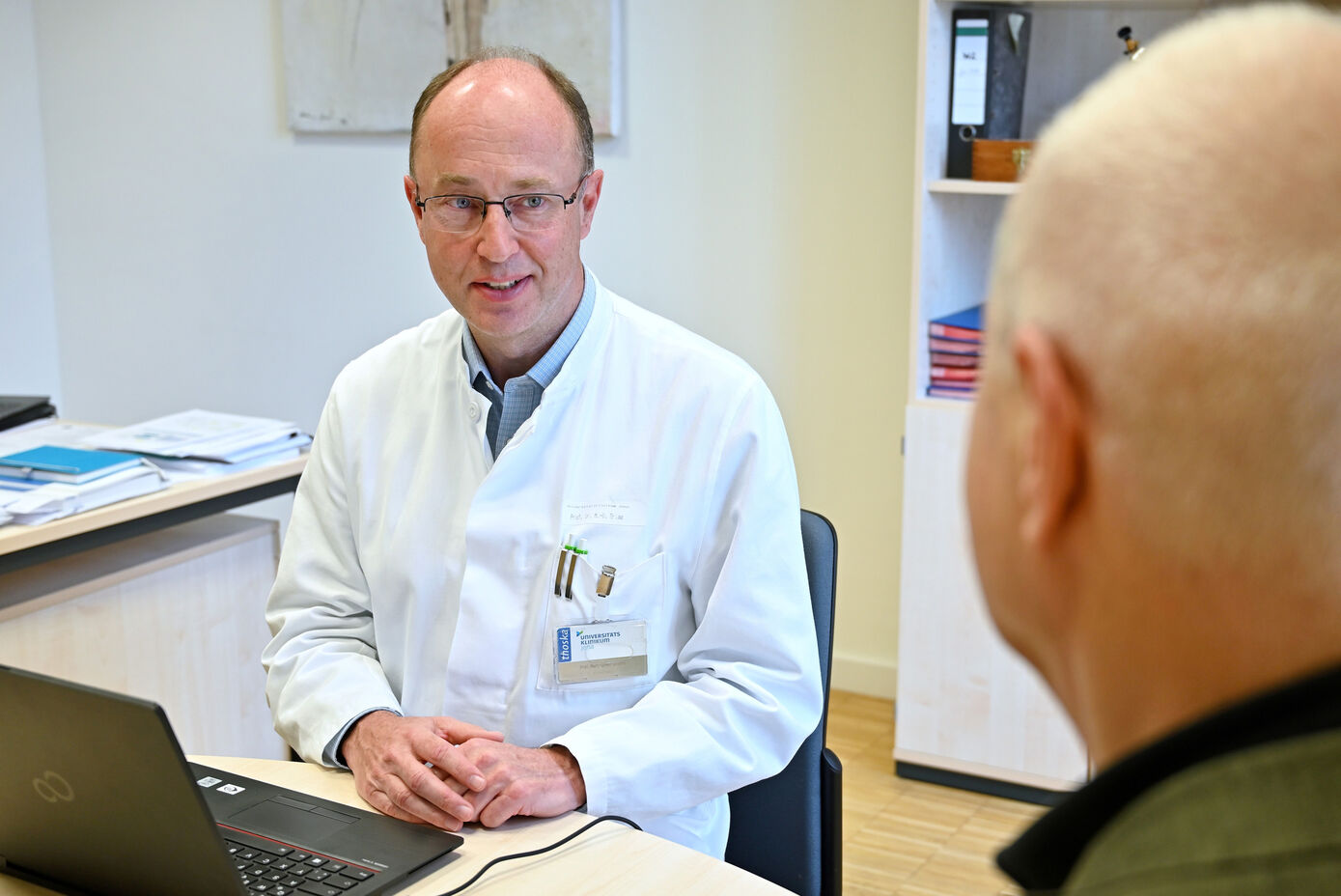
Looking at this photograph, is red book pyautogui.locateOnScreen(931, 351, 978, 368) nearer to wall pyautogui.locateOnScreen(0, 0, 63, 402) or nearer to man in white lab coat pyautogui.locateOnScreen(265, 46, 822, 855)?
man in white lab coat pyautogui.locateOnScreen(265, 46, 822, 855)

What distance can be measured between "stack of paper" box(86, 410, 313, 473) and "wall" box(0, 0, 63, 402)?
2.10 metres

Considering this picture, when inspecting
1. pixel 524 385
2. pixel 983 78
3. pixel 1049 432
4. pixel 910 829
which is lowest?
pixel 910 829

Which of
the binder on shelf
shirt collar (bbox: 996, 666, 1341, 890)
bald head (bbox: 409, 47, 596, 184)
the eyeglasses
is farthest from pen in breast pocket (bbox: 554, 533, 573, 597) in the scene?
the binder on shelf

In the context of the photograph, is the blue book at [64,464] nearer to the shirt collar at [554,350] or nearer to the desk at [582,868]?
the shirt collar at [554,350]

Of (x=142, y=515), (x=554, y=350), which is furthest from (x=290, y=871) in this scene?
(x=142, y=515)

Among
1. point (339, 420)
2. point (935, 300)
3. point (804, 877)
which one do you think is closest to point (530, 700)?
point (804, 877)

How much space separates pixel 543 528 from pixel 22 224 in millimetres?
3610

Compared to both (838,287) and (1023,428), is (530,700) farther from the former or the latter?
(838,287)

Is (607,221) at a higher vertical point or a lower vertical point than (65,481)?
higher

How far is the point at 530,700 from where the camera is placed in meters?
1.46

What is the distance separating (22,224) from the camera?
4.34 m

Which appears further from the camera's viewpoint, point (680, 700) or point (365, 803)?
point (680, 700)

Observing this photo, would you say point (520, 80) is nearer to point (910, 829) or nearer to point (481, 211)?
point (481, 211)

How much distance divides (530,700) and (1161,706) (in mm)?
1055
